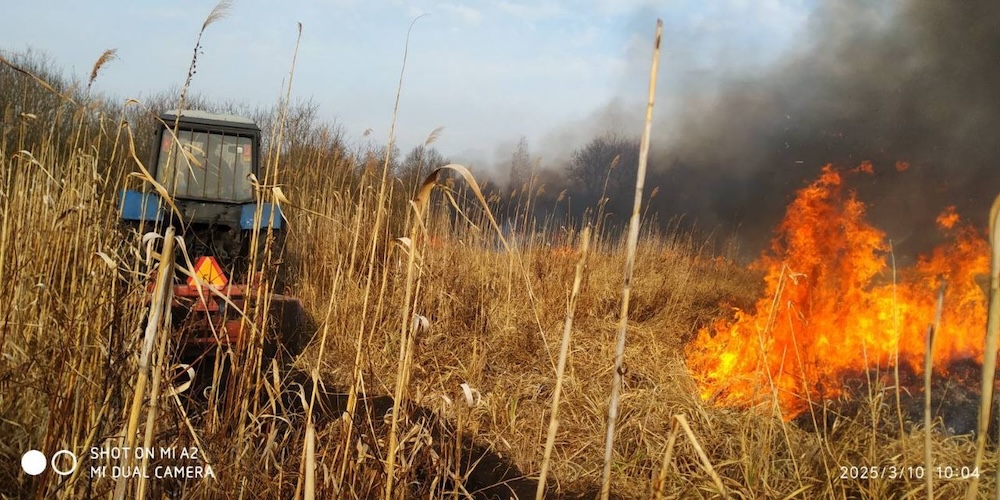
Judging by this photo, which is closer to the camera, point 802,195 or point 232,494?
point 232,494

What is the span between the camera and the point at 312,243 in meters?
7.68

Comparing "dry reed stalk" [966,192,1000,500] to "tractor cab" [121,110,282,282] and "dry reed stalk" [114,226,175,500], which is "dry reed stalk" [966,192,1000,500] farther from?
"tractor cab" [121,110,282,282]

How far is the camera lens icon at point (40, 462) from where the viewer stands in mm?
1705

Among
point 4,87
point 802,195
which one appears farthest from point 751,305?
point 4,87

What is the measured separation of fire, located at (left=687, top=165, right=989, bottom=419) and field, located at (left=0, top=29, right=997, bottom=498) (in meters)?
0.30

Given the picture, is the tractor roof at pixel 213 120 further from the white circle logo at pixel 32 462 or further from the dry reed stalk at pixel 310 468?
the dry reed stalk at pixel 310 468

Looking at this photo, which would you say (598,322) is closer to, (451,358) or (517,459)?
(451,358)

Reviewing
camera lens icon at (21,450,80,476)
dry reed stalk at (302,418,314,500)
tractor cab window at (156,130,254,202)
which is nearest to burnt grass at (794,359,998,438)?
dry reed stalk at (302,418,314,500)

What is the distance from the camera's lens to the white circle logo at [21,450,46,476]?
5.93 ft

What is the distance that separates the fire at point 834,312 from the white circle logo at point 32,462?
3.15 metres

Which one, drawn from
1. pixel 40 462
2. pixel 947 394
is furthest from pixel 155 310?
pixel 947 394

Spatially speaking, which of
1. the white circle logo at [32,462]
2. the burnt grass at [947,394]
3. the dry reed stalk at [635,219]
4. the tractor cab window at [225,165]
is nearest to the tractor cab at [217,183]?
the tractor cab window at [225,165]

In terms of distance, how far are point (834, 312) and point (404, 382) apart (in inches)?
182

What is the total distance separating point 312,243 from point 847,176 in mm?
6252
